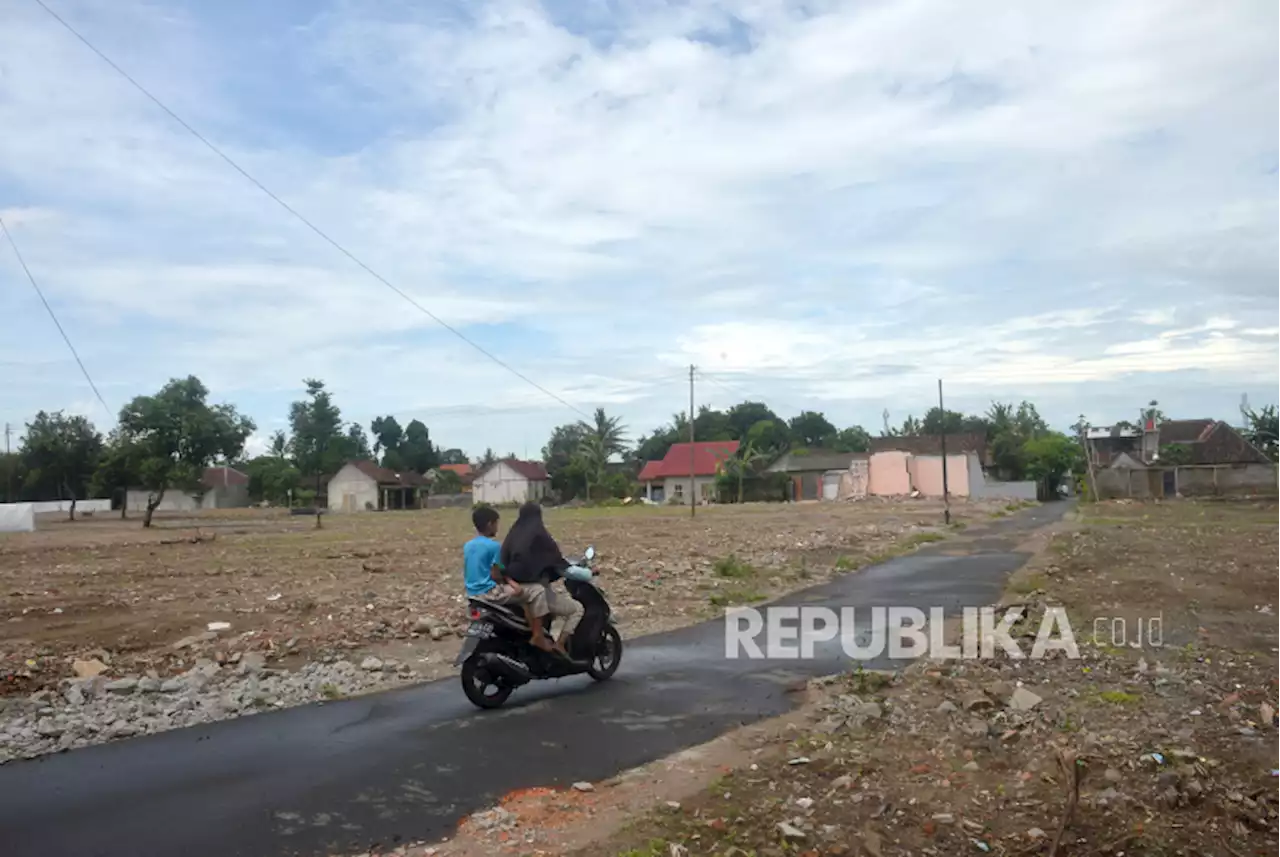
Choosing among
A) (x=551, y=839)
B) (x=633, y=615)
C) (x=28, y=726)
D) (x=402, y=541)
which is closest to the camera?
(x=551, y=839)

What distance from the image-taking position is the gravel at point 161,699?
7.50 m

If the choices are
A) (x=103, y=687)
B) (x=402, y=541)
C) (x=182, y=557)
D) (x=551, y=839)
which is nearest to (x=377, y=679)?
(x=103, y=687)

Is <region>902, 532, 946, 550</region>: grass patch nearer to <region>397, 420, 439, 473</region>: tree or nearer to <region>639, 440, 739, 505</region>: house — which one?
<region>639, 440, 739, 505</region>: house

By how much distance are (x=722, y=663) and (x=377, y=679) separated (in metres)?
3.32

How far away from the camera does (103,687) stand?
8.91m

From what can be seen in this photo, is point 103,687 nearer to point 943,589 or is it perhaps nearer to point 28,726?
point 28,726

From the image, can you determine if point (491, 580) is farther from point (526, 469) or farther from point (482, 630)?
point (526, 469)

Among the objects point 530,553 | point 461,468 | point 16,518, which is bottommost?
point 16,518

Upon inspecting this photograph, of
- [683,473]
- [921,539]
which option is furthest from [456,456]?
[921,539]

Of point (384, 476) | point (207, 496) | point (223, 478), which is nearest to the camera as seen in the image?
point (384, 476)

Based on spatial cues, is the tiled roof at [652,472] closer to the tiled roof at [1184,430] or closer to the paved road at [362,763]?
the tiled roof at [1184,430]

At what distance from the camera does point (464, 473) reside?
118500mm

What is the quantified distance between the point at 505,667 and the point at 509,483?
77803 mm

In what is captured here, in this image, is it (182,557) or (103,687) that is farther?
(182,557)
